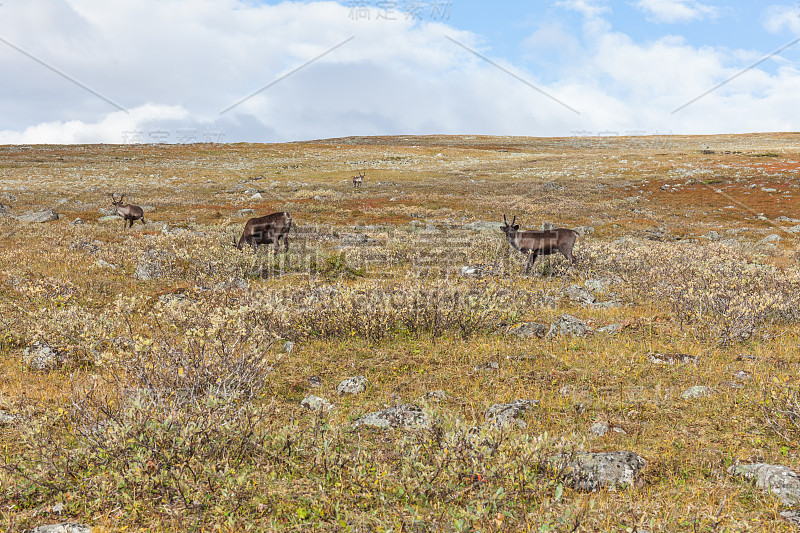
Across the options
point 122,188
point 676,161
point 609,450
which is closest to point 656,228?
point 609,450

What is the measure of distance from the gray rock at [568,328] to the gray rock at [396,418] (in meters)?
4.21

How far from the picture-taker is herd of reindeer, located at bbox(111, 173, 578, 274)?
15633mm

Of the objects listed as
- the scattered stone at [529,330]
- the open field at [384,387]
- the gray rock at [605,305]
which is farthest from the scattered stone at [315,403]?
the gray rock at [605,305]

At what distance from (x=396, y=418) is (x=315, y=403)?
132 cm

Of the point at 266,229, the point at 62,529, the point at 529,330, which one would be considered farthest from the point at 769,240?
the point at 62,529

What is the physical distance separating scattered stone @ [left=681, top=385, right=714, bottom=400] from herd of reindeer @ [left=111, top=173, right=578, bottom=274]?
8.33m

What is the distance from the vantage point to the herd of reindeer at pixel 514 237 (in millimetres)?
15633

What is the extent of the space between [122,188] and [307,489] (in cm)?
5523

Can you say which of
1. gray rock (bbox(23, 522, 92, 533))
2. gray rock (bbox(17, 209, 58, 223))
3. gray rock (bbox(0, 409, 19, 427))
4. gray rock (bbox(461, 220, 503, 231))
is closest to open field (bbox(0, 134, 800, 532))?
gray rock (bbox(0, 409, 19, 427))

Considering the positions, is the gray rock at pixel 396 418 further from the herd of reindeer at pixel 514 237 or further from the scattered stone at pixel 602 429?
the herd of reindeer at pixel 514 237

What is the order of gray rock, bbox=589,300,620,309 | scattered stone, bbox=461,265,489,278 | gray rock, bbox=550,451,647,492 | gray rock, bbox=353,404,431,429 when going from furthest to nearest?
scattered stone, bbox=461,265,489,278, gray rock, bbox=589,300,620,309, gray rock, bbox=353,404,431,429, gray rock, bbox=550,451,647,492

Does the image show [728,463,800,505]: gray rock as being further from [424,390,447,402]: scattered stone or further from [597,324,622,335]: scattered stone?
[597,324,622,335]: scattered stone

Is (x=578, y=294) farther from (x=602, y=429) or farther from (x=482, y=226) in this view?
(x=482, y=226)

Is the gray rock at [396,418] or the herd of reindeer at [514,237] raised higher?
the herd of reindeer at [514,237]
